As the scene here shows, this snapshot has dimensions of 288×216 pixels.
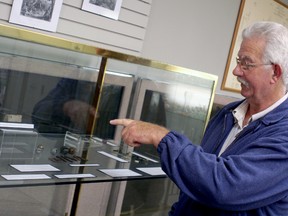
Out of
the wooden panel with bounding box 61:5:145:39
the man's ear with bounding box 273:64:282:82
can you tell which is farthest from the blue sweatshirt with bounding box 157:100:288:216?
the wooden panel with bounding box 61:5:145:39

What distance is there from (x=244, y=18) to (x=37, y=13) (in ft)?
7.80

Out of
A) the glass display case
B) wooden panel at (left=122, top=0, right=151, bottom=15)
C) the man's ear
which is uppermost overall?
wooden panel at (left=122, top=0, right=151, bottom=15)

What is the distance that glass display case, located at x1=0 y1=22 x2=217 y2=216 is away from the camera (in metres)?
2.05

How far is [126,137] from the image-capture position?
169 centimetres

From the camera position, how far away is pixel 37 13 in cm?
261

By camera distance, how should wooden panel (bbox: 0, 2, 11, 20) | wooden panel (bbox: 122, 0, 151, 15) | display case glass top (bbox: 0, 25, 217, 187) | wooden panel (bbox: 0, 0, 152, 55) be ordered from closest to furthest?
display case glass top (bbox: 0, 25, 217, 187)
wooden panel (bbox: 0, 2, 11, 20)
wooden panel (bbox: 0, 0, 152, 55)
wooden panel (bbox: 122, 0, 151, 15)

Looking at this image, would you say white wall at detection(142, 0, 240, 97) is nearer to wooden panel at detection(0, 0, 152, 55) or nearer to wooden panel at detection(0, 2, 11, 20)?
wooden panel at detection(0, 0, 152, 55)

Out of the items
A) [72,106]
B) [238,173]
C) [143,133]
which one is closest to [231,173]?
[238,173]

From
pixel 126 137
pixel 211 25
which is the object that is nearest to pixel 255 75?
pixel 126 137

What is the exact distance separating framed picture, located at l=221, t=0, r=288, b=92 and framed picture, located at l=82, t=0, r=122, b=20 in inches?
64.3

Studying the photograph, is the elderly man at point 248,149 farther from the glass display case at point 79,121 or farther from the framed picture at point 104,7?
the framed picture at point 104,7

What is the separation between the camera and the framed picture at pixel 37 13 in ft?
8.24

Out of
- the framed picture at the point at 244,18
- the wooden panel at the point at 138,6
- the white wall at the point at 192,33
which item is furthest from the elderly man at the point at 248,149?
the framed picture at the point at 244,18

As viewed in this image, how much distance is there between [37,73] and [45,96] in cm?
14
